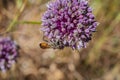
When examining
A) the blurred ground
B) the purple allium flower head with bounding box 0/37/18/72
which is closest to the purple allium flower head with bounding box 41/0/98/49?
the purple allium flower head with bounding box 0/37/18/72

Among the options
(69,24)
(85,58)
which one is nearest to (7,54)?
(69,24)

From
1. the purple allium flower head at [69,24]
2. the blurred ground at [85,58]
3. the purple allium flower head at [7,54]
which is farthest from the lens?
the blurred ground at [85,58]

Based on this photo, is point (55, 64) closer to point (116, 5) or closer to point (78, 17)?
point (116, 5)

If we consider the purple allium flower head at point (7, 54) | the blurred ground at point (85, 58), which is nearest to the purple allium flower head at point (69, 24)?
the purple allium flower head at point (7, 54)

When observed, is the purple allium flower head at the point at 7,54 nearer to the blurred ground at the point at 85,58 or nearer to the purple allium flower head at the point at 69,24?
the purple allium flower head at the point at 69,24

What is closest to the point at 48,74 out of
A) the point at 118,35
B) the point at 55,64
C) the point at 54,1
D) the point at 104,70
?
the point at 55,64
